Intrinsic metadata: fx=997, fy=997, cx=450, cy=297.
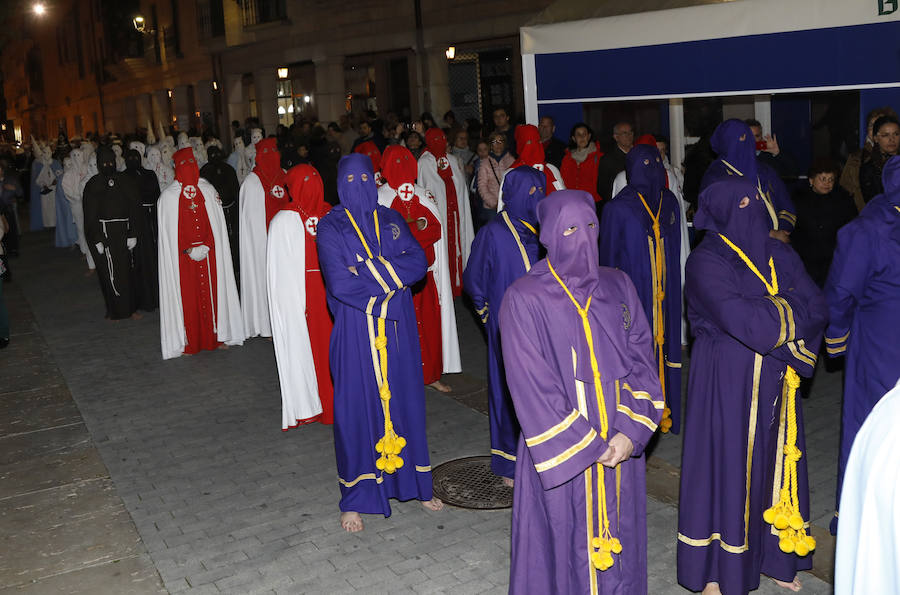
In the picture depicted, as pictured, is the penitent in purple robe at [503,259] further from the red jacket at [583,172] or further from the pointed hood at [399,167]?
the red jacket at [583,172]

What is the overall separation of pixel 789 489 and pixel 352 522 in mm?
2585

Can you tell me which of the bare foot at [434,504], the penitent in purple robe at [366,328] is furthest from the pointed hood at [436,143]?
the bare foot at [434,504]

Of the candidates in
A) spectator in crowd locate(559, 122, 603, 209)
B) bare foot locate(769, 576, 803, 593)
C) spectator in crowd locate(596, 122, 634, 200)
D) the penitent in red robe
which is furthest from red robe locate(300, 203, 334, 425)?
spectator in crowd locate(559, 122, 603, 209)

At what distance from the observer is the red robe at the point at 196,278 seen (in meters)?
10.2

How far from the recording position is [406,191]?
838cm

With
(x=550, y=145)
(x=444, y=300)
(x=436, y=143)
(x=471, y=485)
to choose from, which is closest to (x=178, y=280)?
(x=444, y=300)

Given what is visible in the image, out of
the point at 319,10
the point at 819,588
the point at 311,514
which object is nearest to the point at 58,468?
the point at 311,514

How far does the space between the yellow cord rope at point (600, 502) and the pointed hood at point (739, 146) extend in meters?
3.59

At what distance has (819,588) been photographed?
499cm

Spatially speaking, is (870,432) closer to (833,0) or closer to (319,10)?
(833,0)

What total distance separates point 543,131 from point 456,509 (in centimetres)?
702

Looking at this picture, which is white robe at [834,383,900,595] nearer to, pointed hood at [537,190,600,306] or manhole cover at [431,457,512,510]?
pointed hood at [537,190,600,306]

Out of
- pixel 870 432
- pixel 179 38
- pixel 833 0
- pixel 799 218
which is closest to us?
pixel 870 432

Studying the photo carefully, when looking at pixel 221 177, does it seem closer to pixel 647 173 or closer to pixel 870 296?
pixel 647 173
